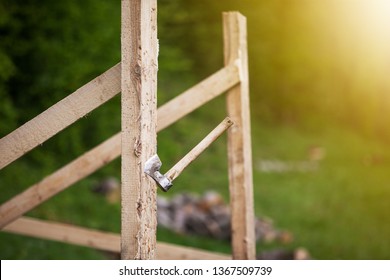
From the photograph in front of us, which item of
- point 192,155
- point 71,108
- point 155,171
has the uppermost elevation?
point 71,108

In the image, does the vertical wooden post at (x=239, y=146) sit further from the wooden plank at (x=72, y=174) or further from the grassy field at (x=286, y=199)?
the grassy field at (x=286, y=199)

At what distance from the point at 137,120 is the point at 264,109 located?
66.1ft

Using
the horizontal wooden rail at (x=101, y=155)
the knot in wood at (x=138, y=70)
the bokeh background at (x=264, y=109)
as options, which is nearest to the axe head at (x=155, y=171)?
the knot in wood at (x=138, y=70)

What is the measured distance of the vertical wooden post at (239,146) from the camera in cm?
413

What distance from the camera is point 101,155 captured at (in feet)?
13.0

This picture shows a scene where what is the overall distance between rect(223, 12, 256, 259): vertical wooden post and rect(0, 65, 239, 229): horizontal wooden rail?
0.13 m

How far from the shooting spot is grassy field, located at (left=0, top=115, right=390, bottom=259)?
304 inches

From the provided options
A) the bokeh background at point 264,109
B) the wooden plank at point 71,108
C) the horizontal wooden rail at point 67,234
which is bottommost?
the wooden plank at point 71,108

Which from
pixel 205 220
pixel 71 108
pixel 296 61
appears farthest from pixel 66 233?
pixel 296 61

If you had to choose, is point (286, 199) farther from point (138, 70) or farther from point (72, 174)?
point (138, 70)

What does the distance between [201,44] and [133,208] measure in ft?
63.4

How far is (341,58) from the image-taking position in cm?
2323

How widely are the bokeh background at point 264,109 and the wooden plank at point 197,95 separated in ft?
7.75
